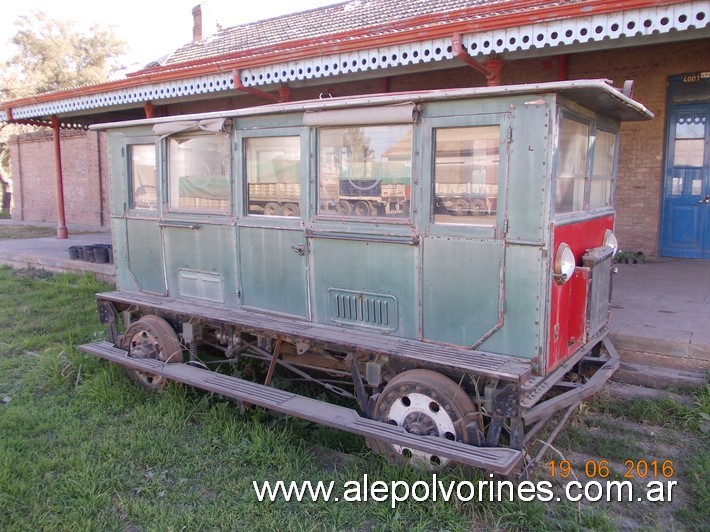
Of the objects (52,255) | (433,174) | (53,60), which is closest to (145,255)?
(433,174)

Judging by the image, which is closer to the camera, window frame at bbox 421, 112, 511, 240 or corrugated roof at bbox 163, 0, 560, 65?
window frame at bbox 421, 112, 511, 240

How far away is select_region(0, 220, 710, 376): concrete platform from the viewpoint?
15.5 ft

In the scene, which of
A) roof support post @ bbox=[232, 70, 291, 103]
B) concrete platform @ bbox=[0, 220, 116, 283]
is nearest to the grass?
concrete platform @ bbox=[0, 220, 116, 283]

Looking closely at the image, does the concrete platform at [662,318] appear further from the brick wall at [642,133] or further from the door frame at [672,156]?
the brick wall at [642,133]

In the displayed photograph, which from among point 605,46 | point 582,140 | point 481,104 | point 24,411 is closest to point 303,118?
point 481,104

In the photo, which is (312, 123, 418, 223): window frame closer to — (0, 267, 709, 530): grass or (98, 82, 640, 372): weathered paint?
(98, 82, 640, 372): weathered paint

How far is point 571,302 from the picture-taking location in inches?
148

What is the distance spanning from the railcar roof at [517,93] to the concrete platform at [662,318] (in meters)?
1.90

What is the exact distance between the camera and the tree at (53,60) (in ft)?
102

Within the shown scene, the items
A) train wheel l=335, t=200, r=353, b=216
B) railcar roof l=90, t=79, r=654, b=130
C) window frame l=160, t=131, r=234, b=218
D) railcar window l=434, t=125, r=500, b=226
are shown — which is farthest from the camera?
window frame l=160, t=131, r=234, b=218

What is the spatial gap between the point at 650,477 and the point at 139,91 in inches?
381

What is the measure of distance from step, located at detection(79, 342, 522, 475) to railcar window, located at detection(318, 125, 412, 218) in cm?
135

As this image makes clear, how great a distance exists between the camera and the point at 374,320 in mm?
3967

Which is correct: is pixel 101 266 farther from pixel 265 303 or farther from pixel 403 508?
pixel 403 508
